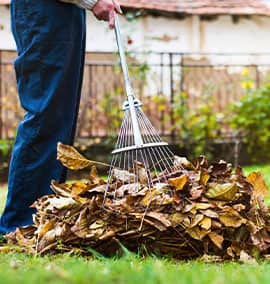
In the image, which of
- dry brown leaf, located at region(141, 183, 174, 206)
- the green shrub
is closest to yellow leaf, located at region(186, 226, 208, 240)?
dry brown leaf, located at region(141, 183, 174, 206)

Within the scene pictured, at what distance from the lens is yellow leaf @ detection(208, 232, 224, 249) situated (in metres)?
2.72

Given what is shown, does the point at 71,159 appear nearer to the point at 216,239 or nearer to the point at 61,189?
the point at 61,189

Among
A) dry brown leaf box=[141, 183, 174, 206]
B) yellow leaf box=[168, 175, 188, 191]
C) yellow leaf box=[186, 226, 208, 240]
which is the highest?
yellow leaf box=[168, 175, 188, 191]

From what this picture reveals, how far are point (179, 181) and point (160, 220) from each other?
0.18m

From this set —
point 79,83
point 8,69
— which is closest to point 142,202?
point 79,83

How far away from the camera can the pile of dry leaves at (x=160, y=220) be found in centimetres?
272

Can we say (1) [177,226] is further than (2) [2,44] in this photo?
No

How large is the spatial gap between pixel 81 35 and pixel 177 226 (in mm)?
1060

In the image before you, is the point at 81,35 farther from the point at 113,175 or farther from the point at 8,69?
the point at 8,69

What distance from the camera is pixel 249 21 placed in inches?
480

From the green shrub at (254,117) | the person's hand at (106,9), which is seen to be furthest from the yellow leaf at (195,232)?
the green shrub at (254,117)

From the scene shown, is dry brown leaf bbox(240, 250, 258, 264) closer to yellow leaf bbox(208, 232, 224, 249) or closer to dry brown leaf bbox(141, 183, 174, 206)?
yellow leaf bbox(208, 232, 224, 249)

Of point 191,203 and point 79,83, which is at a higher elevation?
point 79,83

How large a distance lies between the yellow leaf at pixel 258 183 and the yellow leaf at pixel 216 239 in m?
0.34
